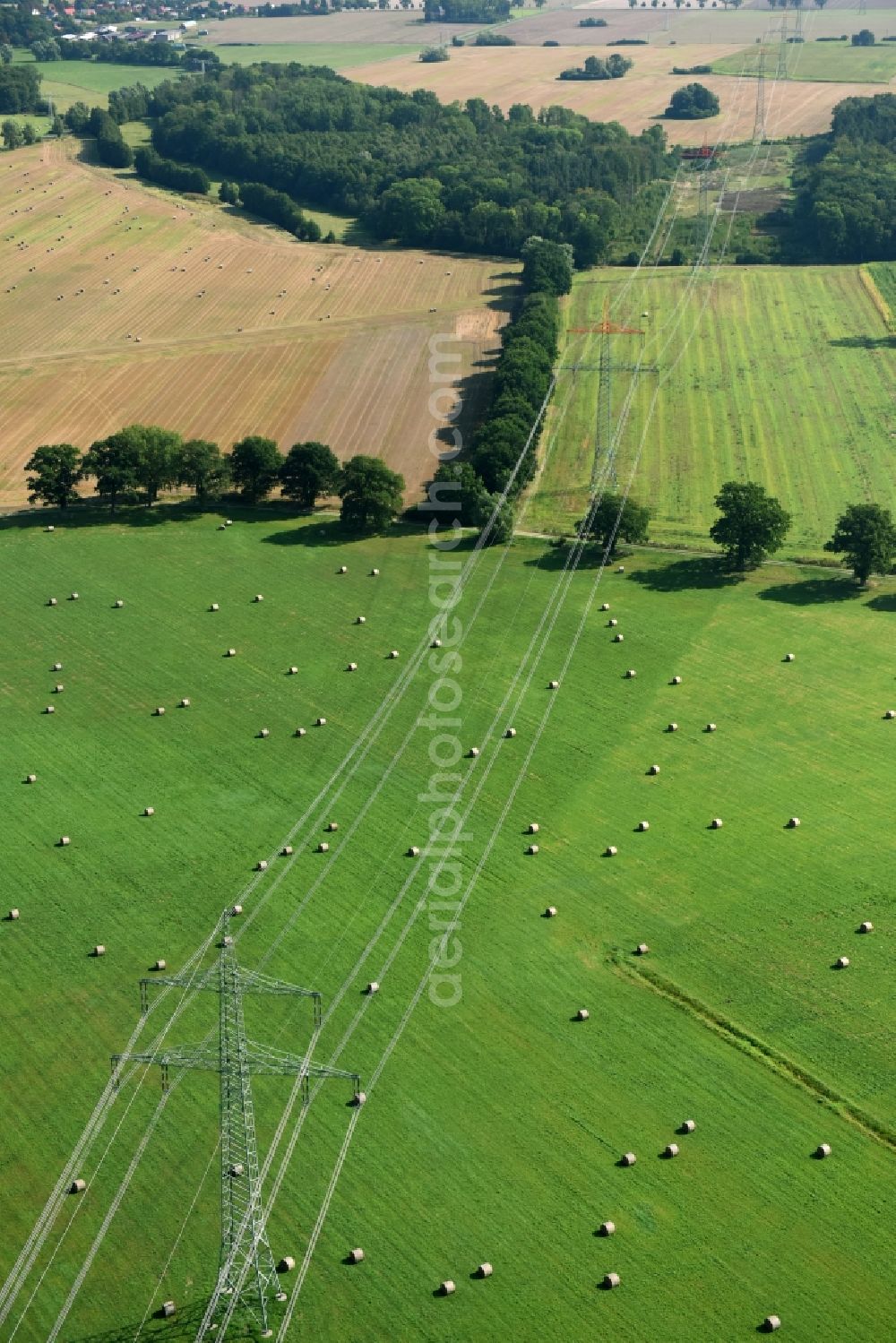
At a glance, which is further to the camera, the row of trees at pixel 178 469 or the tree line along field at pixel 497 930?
the row of trees at pixel 178 469

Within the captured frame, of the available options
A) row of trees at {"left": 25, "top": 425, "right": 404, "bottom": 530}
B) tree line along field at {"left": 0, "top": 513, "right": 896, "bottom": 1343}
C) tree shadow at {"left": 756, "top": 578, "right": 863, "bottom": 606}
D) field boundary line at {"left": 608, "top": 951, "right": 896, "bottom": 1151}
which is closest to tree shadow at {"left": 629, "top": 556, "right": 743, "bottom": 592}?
tree line along field at {"left": 0, "top": 513, "right": 896, "bottom": 1343}

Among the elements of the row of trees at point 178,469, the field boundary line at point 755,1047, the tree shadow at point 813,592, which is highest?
the field boundary line at point 755,1047

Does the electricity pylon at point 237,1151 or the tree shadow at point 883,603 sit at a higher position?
the electricity pylon at point 237,1151

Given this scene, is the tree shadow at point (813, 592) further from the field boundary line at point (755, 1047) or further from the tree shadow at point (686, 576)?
the field boundary line at point (755, 1047)

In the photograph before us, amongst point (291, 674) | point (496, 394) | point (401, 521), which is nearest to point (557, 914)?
point (291, 674)

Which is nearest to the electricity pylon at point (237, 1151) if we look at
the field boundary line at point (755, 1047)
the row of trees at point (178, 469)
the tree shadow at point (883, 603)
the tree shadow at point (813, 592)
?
the field boundary line at point (755, 1047)

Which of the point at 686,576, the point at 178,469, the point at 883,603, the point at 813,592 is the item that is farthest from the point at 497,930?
the point at 178,469

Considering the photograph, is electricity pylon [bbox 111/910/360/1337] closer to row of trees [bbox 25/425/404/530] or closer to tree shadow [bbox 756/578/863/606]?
tree shadow [bbox 756/578/863/606]

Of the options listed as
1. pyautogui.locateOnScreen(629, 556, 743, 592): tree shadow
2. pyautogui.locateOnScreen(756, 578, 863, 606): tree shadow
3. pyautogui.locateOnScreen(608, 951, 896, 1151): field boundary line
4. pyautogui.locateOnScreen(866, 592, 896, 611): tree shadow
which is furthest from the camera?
pyautogui.locateOnScreen(629, 556, 743, 592): tree shadow
